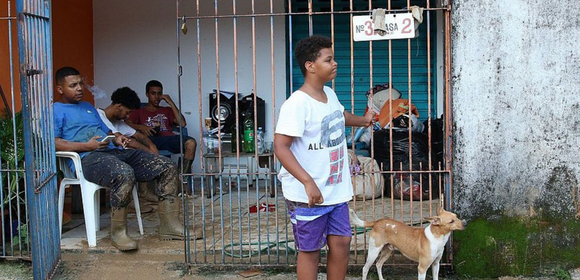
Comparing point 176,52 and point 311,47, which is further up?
point 176,52

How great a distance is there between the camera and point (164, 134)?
26.3ft

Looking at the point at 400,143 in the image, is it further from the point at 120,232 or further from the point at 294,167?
the point at 294,167

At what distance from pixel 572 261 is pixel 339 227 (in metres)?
1.86

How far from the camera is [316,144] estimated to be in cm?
353

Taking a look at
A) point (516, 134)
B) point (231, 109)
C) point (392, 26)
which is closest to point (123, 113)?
point (231, 109)

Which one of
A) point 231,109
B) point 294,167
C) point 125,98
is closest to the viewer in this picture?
point 294,167

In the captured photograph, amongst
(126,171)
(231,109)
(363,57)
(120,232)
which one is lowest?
(120,232)

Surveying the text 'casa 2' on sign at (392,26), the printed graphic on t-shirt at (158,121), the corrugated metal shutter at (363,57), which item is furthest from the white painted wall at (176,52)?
the text 'casa 2' on sign at (392,26)

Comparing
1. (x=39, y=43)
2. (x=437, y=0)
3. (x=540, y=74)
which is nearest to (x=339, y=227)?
(x=540, y=74)

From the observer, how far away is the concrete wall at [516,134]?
438 centimetres

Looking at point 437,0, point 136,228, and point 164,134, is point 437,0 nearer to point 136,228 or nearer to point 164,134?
point 164,134

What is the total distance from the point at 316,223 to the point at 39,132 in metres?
1.98

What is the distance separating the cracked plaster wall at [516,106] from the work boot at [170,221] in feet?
7.19

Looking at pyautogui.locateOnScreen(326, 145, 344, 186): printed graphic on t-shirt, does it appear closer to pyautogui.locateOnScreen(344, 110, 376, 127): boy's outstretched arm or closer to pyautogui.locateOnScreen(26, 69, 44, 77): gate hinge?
pyautogui.locateOnScreen(344, 110, 376, 127): boy's outstretched arm
